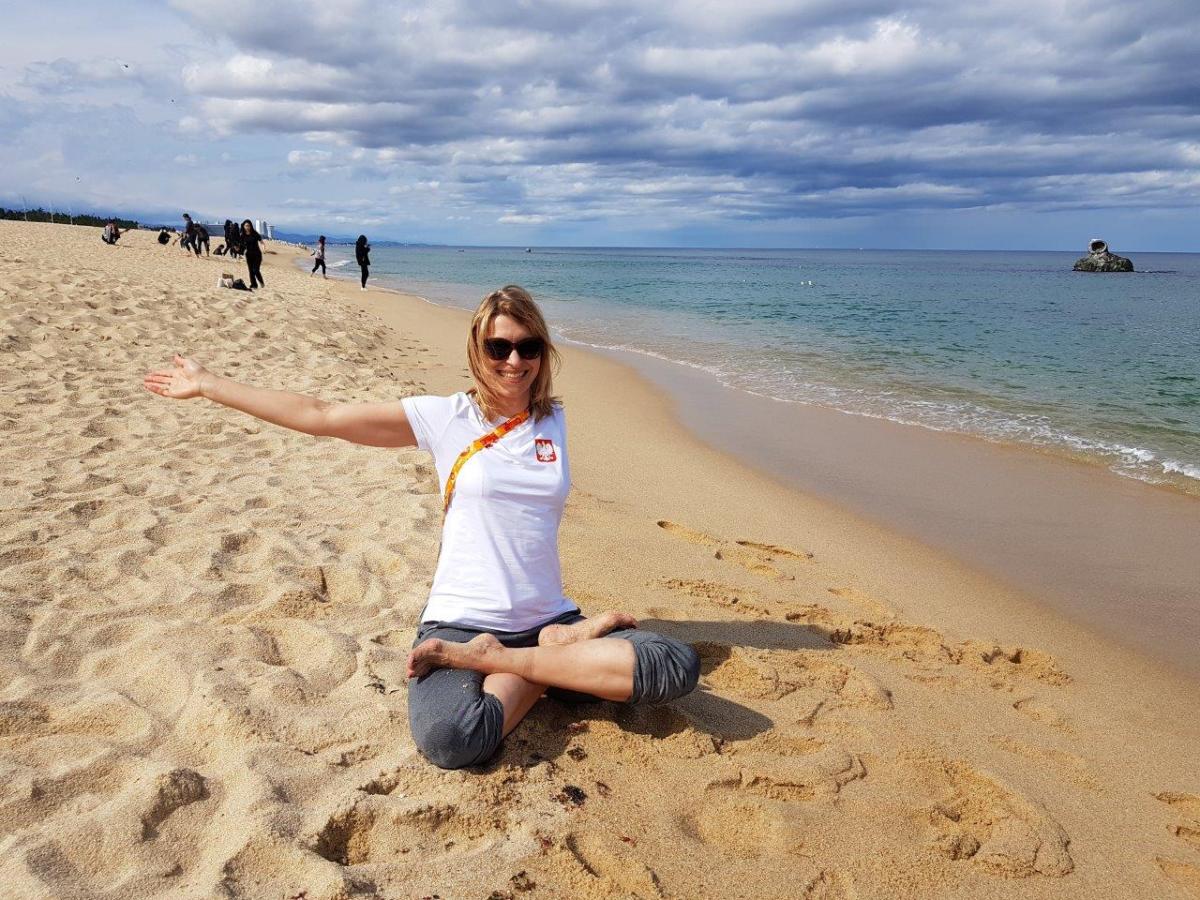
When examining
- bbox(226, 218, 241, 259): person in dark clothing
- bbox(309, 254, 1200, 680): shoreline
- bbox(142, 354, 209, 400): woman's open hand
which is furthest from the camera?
bbox(226, 218, 241, 259): person in dark clothing

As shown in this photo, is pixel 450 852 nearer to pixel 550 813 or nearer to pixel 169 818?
pixel 550 813

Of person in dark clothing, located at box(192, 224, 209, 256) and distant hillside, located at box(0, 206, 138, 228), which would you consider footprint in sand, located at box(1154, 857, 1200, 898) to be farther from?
distant hillside, located at box(0, 206, 138, 228)

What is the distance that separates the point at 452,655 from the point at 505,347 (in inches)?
46.0

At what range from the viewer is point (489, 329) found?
9.91 feet

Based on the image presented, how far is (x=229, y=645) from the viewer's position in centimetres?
317

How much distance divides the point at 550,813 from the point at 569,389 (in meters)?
8.44

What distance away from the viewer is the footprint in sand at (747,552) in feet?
15.3

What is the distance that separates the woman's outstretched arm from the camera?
2939mm

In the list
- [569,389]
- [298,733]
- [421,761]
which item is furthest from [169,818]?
[569,389]

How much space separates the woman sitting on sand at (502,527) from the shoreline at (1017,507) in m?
2.98

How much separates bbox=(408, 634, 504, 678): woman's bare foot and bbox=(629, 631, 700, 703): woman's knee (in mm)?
504

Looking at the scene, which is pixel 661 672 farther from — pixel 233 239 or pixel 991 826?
Answer: pixel 233 239

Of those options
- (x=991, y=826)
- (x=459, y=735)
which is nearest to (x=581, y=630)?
(x=459, y=735)

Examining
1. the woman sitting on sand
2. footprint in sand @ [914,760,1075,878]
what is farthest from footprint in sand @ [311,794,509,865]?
footprint in sand @ [914,760,1075,878]
